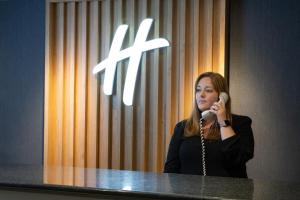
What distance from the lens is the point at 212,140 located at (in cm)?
224

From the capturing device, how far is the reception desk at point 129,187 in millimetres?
1331

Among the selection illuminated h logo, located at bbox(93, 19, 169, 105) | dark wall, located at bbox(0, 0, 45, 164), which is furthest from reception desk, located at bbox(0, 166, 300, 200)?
dark wall, located at bbox(0, 0, 45, 164)

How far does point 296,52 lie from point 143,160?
1685 millimetres

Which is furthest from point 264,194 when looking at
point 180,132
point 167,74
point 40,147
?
point 40,147

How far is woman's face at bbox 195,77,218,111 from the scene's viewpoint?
2.40 meters

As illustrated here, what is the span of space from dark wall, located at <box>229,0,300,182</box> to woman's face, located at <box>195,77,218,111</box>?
1243mm

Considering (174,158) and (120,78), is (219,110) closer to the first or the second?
(174,158)

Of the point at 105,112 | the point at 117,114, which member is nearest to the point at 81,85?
the point at 105,112

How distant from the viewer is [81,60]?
388cm

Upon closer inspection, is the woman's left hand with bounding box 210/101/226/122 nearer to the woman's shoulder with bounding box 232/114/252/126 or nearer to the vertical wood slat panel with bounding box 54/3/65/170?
the woman's shoulder with bounding box 232/114/252/126

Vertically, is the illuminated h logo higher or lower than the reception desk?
higher

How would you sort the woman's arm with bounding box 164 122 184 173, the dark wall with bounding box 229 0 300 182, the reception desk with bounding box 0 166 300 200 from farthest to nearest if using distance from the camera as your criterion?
the dark wall with bounding box 229 0 300 182
the woman's arm with bounding box 164 122 184 173
the reception desk with bounding box 0 166 300 200

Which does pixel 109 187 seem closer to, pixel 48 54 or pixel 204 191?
pixel 204 191

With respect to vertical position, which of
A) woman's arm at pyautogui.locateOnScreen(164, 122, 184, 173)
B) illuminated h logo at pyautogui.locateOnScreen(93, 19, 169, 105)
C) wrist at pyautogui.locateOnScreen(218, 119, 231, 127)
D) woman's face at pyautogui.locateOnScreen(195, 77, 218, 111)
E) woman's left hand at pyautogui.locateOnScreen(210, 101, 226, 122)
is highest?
illuminated h logo at pyautogui.locateOnScreen(93, 19, 169, 105)
